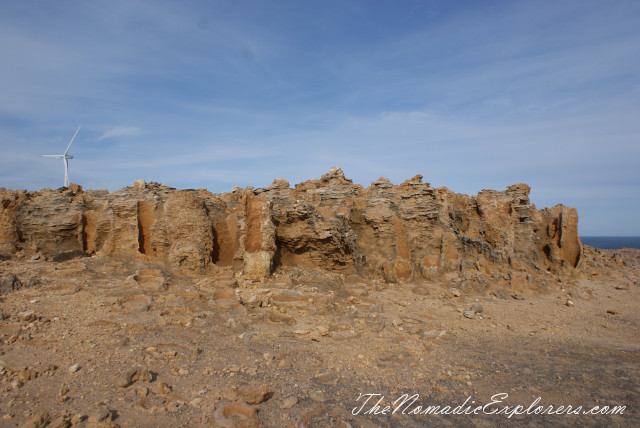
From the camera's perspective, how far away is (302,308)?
8484 mm

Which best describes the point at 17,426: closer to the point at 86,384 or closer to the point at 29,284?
the point at 86,384

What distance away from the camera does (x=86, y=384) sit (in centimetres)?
467

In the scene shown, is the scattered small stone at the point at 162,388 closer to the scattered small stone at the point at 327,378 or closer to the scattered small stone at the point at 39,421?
the scattered small stone at the point at 39,421

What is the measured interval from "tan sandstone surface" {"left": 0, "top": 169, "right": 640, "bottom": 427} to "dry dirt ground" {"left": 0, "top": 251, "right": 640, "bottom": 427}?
34 millimetres

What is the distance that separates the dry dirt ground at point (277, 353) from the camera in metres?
4.49

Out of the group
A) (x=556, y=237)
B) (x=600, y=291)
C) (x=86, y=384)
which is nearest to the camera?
(x=86, y=384)

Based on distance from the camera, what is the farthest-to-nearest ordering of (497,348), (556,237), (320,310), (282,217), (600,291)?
1. (556,237)
2. (600,291)
3. (282,217)
4. (320,310)
5. (497,348)

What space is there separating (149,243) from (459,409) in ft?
29.4

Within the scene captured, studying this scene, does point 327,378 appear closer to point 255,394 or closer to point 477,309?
point 255,394

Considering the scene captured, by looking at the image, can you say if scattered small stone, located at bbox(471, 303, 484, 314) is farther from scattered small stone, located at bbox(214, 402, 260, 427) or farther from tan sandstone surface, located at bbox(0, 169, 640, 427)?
scattered small stone, located at bbox(214, 402, 260, 427)

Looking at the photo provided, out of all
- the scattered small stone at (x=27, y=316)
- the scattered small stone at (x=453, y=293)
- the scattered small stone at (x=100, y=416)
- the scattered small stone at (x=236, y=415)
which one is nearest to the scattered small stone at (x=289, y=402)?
the scattered small stone at (x=236, y=415)

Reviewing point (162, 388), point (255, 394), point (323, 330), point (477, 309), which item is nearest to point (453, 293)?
point (477, 309)

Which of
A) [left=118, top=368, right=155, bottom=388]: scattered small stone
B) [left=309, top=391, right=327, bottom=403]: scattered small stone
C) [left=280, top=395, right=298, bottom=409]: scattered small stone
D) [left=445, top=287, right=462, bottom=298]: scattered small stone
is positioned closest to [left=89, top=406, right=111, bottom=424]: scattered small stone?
[left=118, top=368, right=155, bottom=388]: scattered small stone

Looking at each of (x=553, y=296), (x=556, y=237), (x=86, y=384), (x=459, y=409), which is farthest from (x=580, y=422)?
(x=556, y=237)
